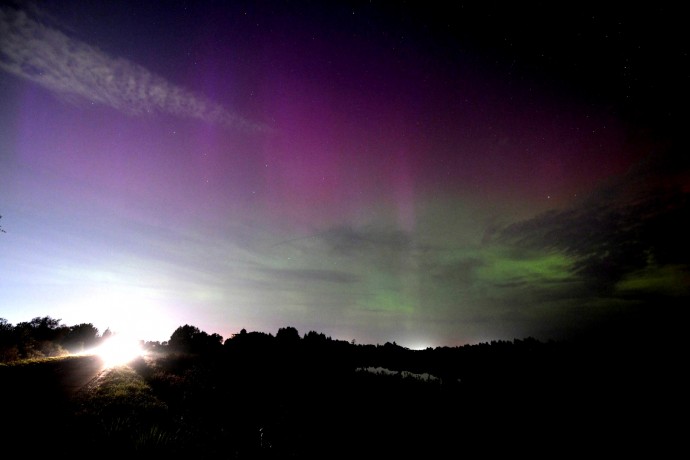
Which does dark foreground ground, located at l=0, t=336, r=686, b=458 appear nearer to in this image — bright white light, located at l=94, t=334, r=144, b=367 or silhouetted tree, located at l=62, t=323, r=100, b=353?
bright white light, located at l=94, t=334, r=144, b=367

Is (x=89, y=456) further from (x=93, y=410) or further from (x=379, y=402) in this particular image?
(x=379, y=402)

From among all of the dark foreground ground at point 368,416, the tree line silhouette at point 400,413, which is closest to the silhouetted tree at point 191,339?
the tree line silhouette at point 400,413

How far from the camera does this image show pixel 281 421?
58.9 ft

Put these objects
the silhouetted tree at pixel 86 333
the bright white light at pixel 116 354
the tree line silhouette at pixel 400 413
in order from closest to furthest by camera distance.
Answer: the tree line silhouette at pixel 400 413 < the bright white light at pixel 116 354 < the silhouetted tree at pixel 86 333

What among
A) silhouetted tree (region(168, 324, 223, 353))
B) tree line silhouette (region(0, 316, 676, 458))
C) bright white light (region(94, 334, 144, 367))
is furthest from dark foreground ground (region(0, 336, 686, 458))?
silhouetted tree (region(168, 324, 223, 353))

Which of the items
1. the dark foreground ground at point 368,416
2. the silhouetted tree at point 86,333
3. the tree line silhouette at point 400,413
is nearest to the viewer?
the dark foreground ground at point 368,416

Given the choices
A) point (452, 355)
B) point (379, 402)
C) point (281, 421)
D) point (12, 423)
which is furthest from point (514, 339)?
point (12, 423)

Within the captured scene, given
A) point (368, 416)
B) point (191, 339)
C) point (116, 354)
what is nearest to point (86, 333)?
point (191, 339)

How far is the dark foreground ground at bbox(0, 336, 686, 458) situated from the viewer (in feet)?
30.6

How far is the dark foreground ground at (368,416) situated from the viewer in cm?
933

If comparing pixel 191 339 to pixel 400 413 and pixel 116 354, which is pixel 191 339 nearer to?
pixel 116 354

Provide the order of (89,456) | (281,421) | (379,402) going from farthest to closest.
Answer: (379,402)
(281,421)
(89,456)

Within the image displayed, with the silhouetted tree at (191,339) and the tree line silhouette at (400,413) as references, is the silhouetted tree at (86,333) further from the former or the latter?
the tree line silhouette at (400,413)

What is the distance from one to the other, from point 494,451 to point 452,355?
64.9 m
